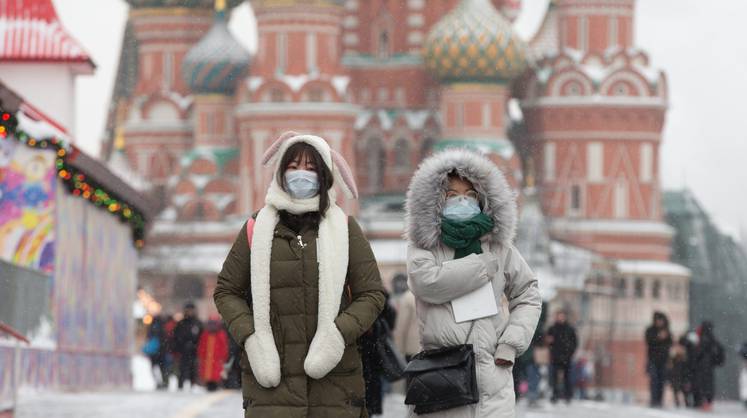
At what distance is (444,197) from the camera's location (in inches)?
398

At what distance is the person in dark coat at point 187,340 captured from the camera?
2798 cm

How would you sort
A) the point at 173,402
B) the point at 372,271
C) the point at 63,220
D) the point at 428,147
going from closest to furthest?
the point at 372,271, the point at 173,402, the point at 63,220, the point at 428,147

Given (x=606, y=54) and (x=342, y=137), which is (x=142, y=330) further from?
(x=606, y=54)

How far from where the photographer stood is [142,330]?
2397 inches

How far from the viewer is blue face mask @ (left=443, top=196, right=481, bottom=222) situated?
9.99 m

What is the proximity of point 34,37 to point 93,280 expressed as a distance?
2.87 meters

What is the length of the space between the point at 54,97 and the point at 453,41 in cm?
4734

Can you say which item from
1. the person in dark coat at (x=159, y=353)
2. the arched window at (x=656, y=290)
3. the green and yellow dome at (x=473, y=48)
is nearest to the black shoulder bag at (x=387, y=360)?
the person in dark coat at (x=159, y=353)

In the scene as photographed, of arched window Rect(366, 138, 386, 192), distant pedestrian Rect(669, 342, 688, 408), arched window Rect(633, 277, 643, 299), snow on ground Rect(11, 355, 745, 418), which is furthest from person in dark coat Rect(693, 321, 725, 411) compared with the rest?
arched window Rect(366, 138, 386, 192)

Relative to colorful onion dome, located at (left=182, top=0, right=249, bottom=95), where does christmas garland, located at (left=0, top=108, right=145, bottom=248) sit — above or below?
below

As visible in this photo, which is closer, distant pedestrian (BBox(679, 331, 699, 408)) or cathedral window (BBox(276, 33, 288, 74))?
distant pedestrian (BBox(679, 331, 699, 408))

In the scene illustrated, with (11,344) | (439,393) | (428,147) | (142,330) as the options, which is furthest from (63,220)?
(428,147)

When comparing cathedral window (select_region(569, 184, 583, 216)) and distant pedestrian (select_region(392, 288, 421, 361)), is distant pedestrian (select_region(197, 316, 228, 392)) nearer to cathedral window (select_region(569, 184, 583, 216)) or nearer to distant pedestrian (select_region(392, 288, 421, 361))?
distant pedestrian (select_region(392, 288, 421, 361))

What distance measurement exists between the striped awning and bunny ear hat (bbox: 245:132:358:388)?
18.3 metres
